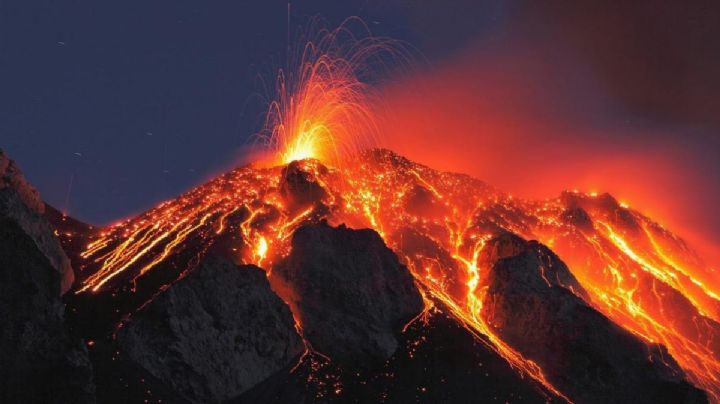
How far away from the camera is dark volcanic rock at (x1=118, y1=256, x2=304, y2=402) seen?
1345 inches

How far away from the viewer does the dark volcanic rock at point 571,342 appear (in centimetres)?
4456

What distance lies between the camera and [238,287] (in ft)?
139

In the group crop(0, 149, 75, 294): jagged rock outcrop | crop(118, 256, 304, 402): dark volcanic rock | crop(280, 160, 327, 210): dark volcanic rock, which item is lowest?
crop(118, 256, 304, 402): dark volcanic rock

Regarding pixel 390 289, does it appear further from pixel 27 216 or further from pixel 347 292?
pixel 27 216

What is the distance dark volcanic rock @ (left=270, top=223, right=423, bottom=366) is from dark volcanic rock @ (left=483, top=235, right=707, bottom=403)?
12139mm

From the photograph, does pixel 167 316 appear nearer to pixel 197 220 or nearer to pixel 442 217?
pixel 197 220

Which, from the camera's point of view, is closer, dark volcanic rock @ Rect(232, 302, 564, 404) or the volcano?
the volcano

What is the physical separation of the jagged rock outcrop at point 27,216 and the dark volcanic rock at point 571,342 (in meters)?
45.2

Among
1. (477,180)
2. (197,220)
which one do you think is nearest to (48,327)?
(197,220)

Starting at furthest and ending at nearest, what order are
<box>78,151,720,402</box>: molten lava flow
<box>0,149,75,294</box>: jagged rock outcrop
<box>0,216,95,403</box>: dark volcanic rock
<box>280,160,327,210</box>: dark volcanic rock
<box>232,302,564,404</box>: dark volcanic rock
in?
1. <box>280,160,327,210</box>: dark volcanic rock
2. <box>78,151,720,402</box>: molten lava flow
3. <box>0,149,75,294</box>: jagged rock outcrop
4. <box>232,302,564,404</box>: dark volcanic rock
5. <box>0,216,95,403</box>: dark volcanic rock

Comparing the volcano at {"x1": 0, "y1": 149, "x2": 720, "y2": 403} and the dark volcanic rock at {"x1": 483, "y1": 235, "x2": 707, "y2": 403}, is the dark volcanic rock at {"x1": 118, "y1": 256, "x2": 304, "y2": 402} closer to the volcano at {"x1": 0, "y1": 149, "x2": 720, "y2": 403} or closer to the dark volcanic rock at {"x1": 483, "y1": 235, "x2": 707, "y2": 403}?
the volcano at {"x1": 0, "y1": 149, "x2": 720, "y2": 403}

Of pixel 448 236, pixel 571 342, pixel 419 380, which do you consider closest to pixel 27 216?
pixel 419 380

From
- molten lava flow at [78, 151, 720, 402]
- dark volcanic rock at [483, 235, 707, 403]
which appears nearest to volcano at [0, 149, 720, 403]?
dark volcanic rock at [483, 235, 707, 403]

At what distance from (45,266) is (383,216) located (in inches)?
1997
